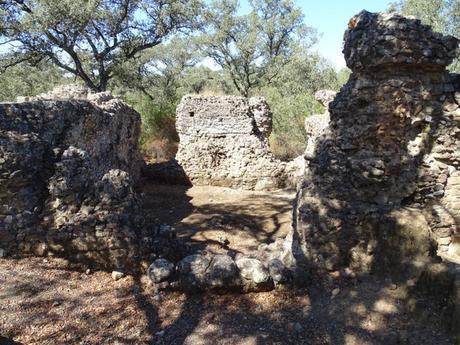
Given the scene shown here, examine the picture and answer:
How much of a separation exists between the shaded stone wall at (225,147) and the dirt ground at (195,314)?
8229mm

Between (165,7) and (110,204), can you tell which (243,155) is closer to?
(110,204)

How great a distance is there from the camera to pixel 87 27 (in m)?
18.4

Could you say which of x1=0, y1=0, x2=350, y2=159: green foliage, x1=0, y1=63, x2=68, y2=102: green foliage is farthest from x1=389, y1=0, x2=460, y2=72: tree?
x1=0, y1=63, x2=68, y2=102: green foliage

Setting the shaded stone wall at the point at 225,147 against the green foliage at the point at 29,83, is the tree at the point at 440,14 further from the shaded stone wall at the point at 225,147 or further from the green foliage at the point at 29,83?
the green foliage at the point at 29,83

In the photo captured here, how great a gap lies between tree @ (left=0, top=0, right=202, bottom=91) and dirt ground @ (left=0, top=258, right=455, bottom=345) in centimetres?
1485

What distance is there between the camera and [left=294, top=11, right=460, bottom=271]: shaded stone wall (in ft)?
15.3

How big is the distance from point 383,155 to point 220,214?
505 cm

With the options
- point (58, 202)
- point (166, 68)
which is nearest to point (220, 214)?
point (58, 202)

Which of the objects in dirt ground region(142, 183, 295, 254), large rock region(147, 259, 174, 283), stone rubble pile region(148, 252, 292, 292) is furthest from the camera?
dirt ground region(142, 183, 295, 254)

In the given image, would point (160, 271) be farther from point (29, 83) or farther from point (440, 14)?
point (29, 83)

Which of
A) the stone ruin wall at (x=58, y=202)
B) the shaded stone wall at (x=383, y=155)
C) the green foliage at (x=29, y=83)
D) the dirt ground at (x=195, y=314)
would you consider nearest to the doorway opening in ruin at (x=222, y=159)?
the stone ruin wall at (x=58, y=202)

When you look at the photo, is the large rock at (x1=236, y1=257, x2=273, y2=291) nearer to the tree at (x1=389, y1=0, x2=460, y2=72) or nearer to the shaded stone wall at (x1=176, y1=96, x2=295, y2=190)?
the shaded stone wall at (x1=176, y1=96, x2=295, y2=190)

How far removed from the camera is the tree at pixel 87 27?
54.5 feet

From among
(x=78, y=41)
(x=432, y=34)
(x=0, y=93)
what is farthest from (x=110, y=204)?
(x=0, y=93)
